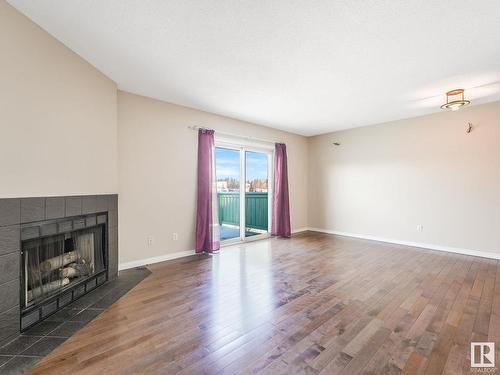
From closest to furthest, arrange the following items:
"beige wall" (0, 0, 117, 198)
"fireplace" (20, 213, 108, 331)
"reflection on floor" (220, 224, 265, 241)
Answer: "beige wall" (0, 0, 117, 198) < "fireplace" (20, 213, 108, 331) < "reflection on floor" (220, 224, 265, 241)

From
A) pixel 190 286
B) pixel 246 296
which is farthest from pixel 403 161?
pixel 190 286

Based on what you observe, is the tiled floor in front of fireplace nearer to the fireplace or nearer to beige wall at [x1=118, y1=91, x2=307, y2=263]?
the fireplace

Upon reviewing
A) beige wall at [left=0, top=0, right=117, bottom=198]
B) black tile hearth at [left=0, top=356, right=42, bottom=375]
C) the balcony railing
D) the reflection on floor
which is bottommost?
black tile hearth at [left=0, top=356, right=42, bottom=375]

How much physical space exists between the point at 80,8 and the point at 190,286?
9.37 ft

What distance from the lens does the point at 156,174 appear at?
370 cm

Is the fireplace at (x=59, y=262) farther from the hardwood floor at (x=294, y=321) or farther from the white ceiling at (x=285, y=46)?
the white ceiling at (x=285, y=46)

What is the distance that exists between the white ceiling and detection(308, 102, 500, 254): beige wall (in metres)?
0.82

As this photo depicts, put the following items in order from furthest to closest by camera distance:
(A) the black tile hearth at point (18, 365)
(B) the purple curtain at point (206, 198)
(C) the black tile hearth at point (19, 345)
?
(B) the purple curtain at point (206, 198), (C) the black tile hearth at point (19, 345), (A) the black tile hearth at point (18, 365)

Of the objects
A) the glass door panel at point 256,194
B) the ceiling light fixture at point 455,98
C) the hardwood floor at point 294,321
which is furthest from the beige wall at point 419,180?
the glass door panel at point 256,194

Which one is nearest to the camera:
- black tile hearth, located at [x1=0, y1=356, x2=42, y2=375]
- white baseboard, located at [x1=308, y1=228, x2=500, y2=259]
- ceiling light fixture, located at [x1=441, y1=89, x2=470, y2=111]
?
black tile hearth, located at [x1=0, y1=356, x2=42, y2=375]

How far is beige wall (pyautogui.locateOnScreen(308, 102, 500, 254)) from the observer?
3969 millimetres

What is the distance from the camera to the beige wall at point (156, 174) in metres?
3.40

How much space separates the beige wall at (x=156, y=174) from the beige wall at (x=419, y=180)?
3.33 meters

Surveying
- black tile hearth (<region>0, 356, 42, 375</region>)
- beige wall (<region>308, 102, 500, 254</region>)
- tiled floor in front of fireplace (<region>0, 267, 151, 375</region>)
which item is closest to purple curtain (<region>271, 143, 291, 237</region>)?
beige wall (<region>308, 102, 500, 254</region>)
